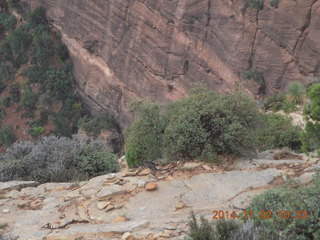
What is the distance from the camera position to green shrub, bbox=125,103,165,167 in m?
6.77

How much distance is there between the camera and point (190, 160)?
6.27 m

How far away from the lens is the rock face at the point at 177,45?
14852mm

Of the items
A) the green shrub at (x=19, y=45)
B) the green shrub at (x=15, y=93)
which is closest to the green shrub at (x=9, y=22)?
the green shrub at (x=19, y=45)

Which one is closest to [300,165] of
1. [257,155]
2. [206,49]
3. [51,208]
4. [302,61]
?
[257,155]

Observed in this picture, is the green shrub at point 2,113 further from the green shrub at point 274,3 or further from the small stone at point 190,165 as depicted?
the small stone at point 190,165

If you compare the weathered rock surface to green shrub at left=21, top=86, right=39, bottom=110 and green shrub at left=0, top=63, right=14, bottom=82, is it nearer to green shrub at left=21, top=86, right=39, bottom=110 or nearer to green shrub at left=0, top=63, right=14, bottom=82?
green shrub at left=21, top=86, right=39, bottom=110

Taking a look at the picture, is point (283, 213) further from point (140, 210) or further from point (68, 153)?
point (68, 153)

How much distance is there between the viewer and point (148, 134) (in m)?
6.93

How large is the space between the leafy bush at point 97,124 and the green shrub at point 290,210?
58.1 feet

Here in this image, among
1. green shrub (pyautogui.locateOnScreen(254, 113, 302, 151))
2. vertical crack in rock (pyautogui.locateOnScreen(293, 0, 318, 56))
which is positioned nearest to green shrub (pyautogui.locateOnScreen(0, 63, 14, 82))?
vertical crack in rock (pyautogui.locateOnScreen(293, 0, 318, 56))

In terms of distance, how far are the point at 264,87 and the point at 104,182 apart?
1167 centimetres

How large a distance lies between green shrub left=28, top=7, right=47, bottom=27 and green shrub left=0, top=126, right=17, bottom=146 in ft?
23.5

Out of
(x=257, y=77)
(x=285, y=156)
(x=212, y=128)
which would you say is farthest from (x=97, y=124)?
(x=212, y=128)
